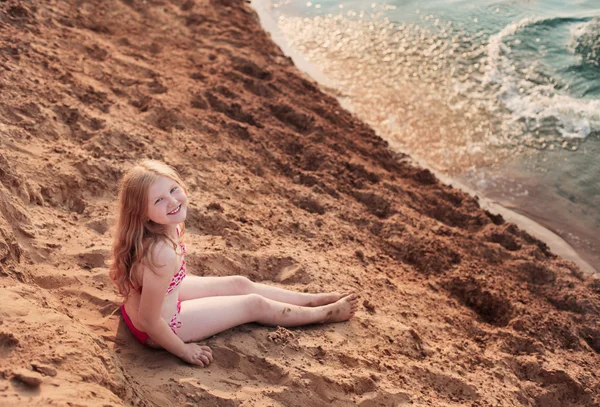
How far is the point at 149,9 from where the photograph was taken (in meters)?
8.70

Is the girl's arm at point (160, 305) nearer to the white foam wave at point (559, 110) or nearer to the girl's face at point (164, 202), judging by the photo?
the girl's face at point (164, 202)

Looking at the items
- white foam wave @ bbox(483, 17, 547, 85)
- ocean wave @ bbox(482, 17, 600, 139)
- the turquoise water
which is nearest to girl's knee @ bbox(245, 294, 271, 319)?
the turquoise water

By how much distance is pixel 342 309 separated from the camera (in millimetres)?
3934

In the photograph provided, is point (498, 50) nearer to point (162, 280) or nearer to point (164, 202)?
point (164, 202)

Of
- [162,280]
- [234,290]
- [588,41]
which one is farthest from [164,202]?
[588,41]

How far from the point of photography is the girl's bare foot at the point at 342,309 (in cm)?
388

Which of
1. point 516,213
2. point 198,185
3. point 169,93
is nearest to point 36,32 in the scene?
point 169,93

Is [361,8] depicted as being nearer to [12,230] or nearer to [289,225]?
[289,225]

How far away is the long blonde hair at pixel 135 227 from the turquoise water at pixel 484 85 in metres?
4.50

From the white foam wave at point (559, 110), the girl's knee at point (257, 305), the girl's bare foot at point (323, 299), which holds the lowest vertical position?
the girl's bare foot at point (323, 299)

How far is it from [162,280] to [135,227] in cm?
31

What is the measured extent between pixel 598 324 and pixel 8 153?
4.60 metres

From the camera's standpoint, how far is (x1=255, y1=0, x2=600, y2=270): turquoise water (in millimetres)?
6875

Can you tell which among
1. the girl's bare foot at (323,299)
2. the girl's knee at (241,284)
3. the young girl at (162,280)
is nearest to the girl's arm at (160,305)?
the young girl at (162,280)
